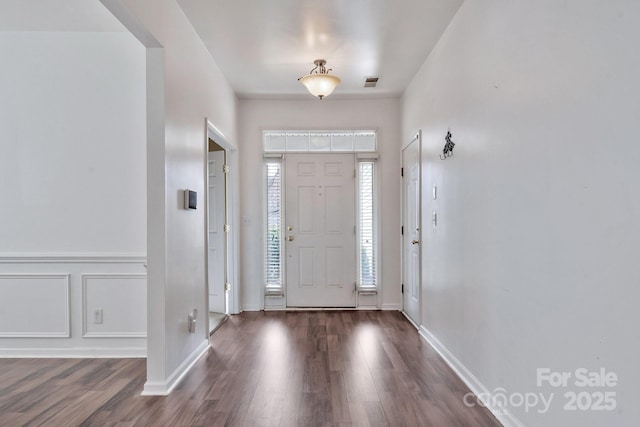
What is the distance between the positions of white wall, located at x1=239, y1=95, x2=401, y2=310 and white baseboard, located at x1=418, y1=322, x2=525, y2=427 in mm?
1406

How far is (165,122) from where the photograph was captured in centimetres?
254

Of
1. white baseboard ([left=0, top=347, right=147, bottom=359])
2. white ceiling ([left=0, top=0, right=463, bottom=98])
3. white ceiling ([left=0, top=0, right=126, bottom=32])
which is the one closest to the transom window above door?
white ceiling ([left=0, top=0, right=463, bottom=98])

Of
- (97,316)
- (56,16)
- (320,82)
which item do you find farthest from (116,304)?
(320,82)

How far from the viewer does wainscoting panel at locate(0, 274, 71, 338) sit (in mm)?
3219

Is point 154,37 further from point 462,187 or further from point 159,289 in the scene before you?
point 462,187

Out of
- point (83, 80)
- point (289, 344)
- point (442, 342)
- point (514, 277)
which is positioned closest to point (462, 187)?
point (514, 277)

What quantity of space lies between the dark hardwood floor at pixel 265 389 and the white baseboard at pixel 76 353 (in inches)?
3.5

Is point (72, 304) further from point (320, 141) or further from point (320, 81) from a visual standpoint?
point (320, 141)

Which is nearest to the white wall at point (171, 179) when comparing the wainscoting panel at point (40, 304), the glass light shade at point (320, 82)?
the glass light shade at point (320, 82)

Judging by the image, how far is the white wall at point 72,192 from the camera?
3.22 meters

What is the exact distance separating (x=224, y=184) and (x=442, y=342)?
3044mm

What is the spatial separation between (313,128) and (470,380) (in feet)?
11.3

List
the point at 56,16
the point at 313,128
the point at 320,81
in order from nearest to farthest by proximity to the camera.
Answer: the point at 56,16
the point at 320,81
the point at 313,128

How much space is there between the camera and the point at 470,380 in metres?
2.57
